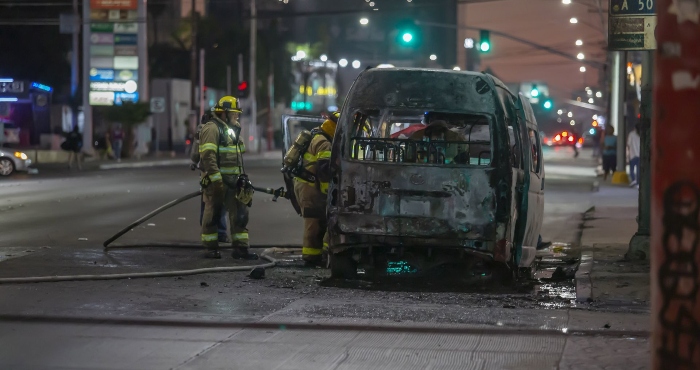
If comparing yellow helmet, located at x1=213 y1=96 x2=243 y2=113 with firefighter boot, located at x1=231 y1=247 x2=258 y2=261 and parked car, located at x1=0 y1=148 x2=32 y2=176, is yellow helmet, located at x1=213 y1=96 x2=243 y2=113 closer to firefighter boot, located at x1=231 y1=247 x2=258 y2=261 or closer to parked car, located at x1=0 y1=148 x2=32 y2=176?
firefighter boot, located at x1=231 y1=247 x2=258 y2=261

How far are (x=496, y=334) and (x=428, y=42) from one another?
175687mm

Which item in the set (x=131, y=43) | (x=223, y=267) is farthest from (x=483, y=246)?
(x=131, y=43)

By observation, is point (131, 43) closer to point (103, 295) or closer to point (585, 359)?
point (103, 295)

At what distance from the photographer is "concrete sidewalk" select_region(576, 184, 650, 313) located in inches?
357

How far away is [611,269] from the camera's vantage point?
10.9 metres

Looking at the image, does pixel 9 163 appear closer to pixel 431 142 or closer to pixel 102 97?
Result: pixel 102 97

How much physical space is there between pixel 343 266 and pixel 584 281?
7.53ft

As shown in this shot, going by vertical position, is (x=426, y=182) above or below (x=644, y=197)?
above

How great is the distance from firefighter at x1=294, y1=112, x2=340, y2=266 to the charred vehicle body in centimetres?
114

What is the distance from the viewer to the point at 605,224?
17.3 m

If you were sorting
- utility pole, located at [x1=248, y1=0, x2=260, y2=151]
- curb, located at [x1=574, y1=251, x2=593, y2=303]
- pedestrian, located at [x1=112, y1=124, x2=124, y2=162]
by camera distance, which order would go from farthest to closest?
utility pole, located at [x1=248, y1=0, x2=260, y2=151] < pedestrian, located at [x1=112, y1=124, x2=124, y2=162] < curb, located at [x1=574, y1=251, x2=593, y2=303]

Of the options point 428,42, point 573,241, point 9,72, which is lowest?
point 573,241

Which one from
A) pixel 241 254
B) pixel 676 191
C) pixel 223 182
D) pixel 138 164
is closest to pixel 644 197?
pixel 241 254

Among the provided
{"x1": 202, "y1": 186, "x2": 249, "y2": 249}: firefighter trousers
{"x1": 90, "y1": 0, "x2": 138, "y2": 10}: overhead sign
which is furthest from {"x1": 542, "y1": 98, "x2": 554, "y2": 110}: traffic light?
{"x1": 202, "y1": 186, "x2": 249, "y2": 249}: firefighter trousers
